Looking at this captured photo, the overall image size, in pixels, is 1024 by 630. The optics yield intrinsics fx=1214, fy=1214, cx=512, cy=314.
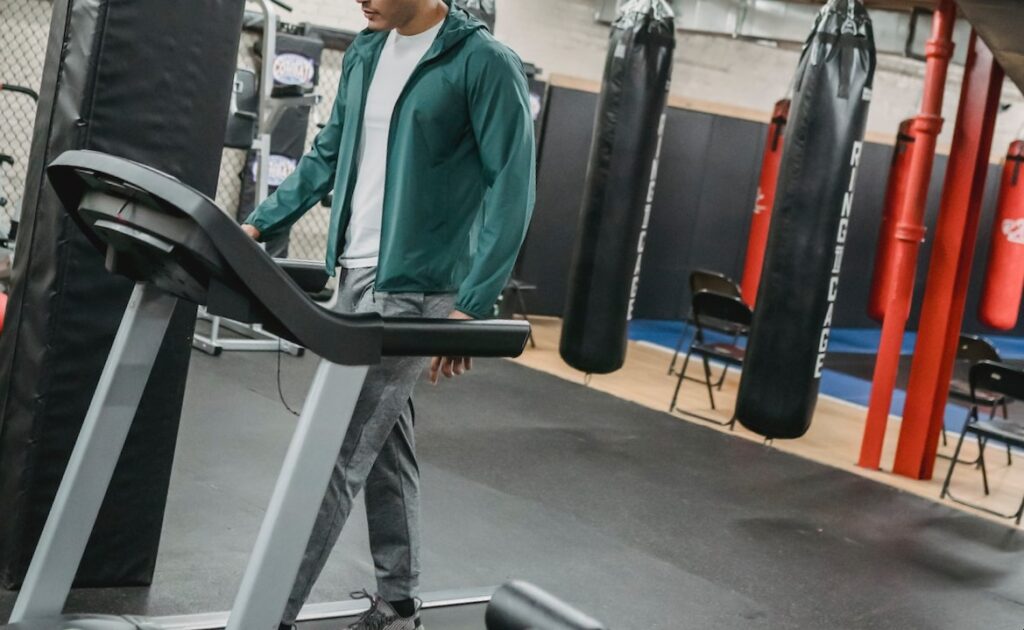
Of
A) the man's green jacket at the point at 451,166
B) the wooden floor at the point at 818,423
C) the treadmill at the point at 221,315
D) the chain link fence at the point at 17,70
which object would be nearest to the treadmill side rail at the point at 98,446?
the treadmill at the point at 221,315

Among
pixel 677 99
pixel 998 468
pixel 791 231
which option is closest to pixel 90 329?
pixel 791 231

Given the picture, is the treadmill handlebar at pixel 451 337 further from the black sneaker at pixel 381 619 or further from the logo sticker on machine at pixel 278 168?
the logo sticker on machine at pixel 278 168

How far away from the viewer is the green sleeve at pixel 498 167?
242 centimetres

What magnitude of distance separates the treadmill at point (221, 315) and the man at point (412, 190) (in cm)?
45

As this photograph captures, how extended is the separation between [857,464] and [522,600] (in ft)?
16.4

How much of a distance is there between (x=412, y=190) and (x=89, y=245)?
828 mm

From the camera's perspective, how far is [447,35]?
8.07 ft

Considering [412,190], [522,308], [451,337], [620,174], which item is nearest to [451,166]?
[412,190]

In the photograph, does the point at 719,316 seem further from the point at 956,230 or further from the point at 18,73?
the point at 18,73

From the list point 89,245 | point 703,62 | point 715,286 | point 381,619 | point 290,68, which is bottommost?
point 381,619

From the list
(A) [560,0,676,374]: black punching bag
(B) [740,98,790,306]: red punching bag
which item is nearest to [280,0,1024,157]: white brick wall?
(B) [740,98,790,306]: red punching bag

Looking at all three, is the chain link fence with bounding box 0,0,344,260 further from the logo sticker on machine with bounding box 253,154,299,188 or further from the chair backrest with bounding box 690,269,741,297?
the chair backrest with bounding box 690,269,741,297

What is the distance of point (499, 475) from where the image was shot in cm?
486

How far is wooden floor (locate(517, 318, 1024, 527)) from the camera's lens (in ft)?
19.6
